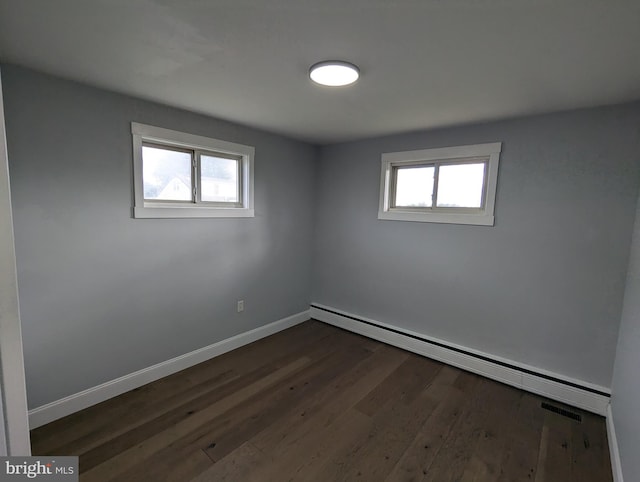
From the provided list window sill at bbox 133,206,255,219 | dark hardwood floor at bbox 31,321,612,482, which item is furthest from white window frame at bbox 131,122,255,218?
dark hardwood floor at bbox 31,321,612,482

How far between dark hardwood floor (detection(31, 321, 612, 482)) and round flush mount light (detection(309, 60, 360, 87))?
2312 millimetres

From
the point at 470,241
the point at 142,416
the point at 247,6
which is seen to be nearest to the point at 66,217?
the point at 142,416

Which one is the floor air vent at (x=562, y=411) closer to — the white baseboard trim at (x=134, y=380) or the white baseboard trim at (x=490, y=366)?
the white baseboard trim at (x=490, y=366)

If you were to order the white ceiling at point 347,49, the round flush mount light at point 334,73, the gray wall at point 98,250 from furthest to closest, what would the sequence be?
1. the gray wall at point 98,250
2. the round flush mount light at point 334,73
3. the white ceiling at point 347,49

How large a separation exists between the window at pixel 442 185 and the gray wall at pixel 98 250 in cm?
156

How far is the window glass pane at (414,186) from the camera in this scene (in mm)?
3166

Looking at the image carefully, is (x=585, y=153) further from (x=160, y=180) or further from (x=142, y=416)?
(x=142, y=416)

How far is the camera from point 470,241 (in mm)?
2838

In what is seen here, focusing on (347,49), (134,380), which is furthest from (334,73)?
(134,380)

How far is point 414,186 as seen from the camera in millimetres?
3279

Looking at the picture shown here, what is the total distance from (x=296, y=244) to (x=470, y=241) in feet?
6.59

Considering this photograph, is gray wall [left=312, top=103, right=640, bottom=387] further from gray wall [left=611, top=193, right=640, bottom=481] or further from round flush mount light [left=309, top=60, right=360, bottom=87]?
round flush mount light [left=309, top=60, right=360, bottom=87]

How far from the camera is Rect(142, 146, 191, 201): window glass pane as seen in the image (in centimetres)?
250

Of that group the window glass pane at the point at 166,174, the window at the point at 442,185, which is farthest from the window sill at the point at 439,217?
the window glass pane at the point at 166,174
